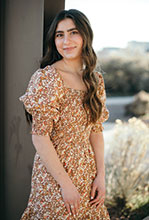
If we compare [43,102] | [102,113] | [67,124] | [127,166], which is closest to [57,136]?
[67,124]

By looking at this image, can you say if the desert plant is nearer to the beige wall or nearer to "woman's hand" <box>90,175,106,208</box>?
the beige wall

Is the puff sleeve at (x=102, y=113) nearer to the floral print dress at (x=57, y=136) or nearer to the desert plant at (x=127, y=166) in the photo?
the floral print dress at (x=57, y=136)

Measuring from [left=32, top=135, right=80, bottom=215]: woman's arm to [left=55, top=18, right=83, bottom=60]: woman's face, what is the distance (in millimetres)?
481

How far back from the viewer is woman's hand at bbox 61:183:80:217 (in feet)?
4.50

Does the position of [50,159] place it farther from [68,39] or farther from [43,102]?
[68,39]

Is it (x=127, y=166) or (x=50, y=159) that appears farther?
(x=127, y=166)

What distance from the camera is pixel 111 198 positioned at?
10.9 feet

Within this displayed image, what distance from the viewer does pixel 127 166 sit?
3377mm

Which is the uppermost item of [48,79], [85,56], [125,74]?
→ [85,56]

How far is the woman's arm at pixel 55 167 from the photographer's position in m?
1.35

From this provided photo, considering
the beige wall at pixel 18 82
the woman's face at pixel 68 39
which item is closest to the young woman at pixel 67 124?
the woman's face at pixel 68 39

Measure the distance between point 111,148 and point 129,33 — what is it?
2.04 metres

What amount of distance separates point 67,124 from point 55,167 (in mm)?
227

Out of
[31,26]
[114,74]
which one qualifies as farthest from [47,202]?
[114,74]
